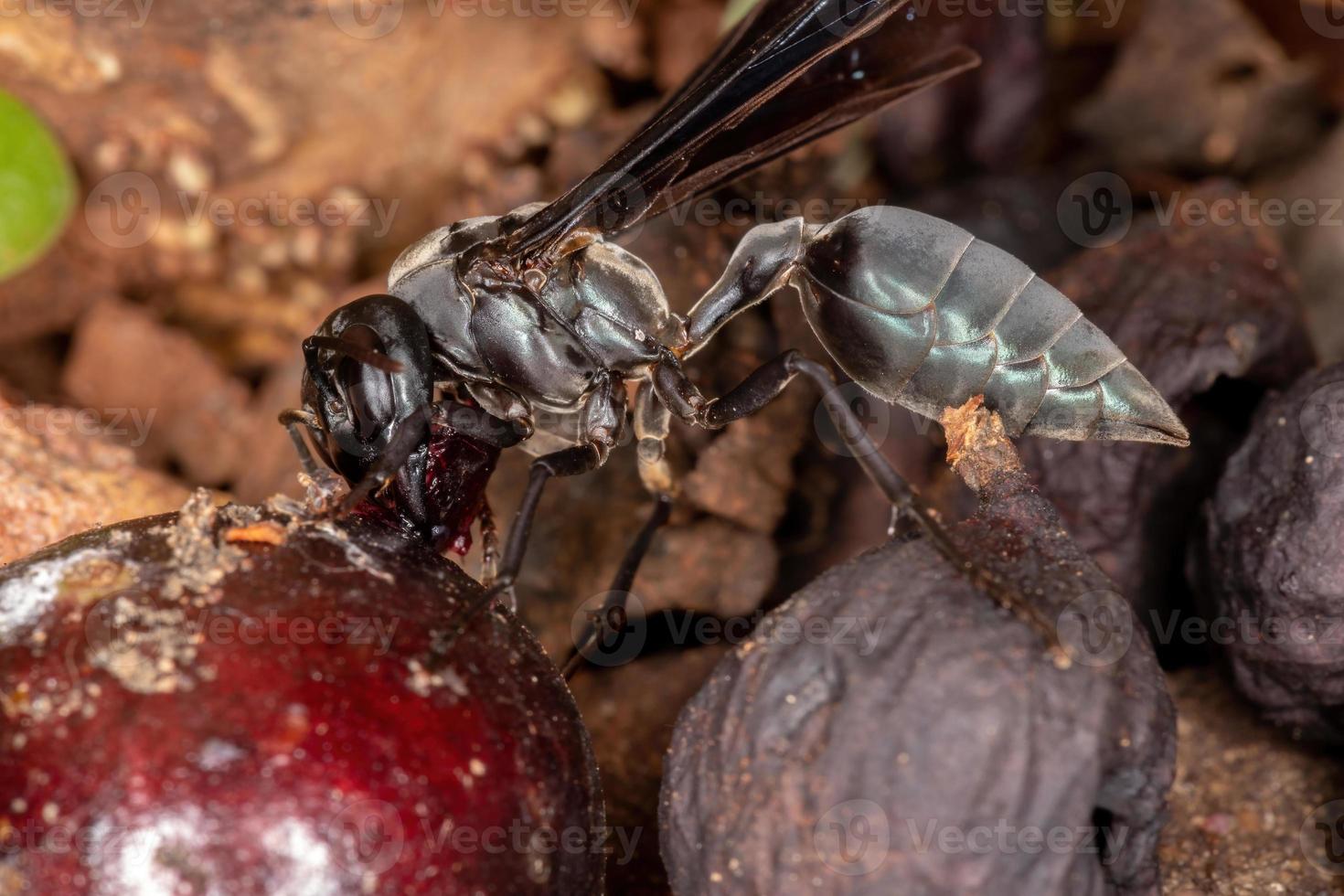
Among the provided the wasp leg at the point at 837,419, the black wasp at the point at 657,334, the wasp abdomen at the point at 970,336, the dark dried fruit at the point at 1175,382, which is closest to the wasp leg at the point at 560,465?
the black wasp at the point at 657,334

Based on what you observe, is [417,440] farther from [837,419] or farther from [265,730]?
[837,419]

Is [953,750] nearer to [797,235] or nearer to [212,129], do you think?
[797,235]

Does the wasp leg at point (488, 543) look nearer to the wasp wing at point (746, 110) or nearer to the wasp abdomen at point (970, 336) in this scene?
the wasp wing at point (746, 110)

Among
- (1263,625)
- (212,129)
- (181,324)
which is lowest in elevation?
(1263,625)

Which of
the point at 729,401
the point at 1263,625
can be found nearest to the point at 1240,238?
the point at 1263,625

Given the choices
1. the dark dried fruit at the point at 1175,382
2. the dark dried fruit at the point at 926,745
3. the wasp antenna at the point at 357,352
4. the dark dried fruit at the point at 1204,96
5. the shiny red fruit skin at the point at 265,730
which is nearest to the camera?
the shiny red fruit skin at the point at 265,730

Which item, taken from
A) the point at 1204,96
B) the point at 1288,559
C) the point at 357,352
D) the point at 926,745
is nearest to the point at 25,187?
the point at 357,352
